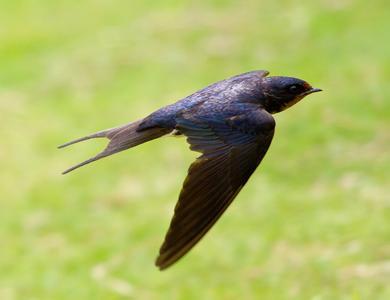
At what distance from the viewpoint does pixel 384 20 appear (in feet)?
39.4

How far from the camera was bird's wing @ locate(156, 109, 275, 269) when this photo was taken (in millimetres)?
4180

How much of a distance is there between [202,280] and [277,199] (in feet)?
4.93

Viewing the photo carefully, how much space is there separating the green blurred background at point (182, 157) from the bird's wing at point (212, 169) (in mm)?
1853

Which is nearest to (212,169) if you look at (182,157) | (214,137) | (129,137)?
(214,137)

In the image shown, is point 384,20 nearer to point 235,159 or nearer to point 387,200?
point 387,200

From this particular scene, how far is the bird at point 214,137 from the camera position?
13.8 ft

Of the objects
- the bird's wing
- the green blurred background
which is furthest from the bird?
the green blurred background

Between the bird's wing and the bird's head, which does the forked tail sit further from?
the bird's head

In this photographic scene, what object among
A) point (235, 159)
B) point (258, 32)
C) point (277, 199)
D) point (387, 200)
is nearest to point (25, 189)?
point (277, 199)

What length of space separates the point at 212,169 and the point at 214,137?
18cm

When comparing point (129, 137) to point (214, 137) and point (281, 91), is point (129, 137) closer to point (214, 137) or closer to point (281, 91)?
point (214, 137)

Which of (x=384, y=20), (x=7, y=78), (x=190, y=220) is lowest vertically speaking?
(x=7, y=78)

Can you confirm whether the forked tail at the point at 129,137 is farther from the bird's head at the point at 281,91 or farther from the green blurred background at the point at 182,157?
the green blurred background at the point at 182,157

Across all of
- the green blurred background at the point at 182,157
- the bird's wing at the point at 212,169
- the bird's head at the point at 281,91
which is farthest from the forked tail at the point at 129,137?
the green blurred background at the point at 182,157
